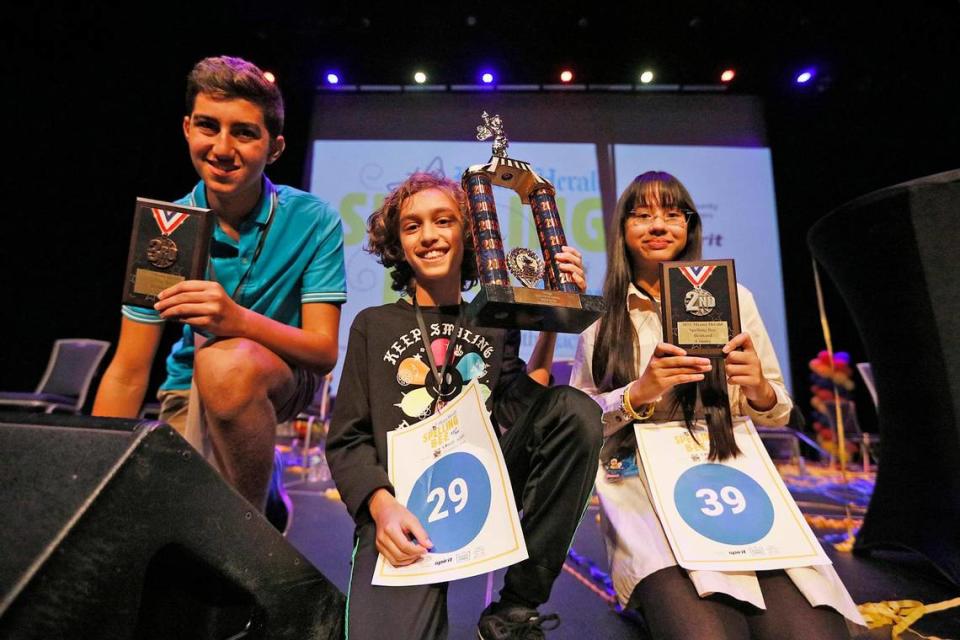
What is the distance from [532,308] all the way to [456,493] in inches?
12.6

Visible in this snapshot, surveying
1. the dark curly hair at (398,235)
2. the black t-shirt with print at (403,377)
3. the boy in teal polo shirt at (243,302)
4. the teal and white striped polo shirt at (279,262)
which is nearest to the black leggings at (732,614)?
the black t-shirt with print at (403,377)

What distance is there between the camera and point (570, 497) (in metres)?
0.84

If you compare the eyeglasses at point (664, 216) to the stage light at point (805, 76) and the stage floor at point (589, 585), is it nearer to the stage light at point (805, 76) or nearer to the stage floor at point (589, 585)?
the stage floor at point (589, 585)

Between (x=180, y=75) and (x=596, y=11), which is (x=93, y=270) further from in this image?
(x=596, y=11)

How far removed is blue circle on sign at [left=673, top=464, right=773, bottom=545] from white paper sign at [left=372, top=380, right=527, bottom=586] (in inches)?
13.7

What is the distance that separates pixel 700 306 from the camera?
91 cm

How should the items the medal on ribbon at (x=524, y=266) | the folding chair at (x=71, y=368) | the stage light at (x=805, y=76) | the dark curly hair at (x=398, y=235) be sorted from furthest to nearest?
1. the stage light at (x=805, y=76)
2. the folding chair at (x=71, y=368)
3. the dark curly hair at (x=398, y=235)
4. the medal on ribbon at (x=524, y=266)

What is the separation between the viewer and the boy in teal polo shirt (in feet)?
3.40

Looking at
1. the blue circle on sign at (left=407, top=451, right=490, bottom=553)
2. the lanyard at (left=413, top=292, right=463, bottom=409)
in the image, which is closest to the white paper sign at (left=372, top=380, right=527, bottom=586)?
the blue circle on sign at (left=407, top=451, right=490, bottom=553)

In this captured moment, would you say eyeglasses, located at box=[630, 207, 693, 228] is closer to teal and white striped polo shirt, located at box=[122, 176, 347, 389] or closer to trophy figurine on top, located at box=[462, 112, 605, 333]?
trophy figurine on top, located at box=[462, 112, 605, 333]

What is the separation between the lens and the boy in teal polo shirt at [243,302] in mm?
1037

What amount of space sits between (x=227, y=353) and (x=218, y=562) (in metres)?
0.55

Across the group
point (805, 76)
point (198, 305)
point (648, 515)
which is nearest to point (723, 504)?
point (648, 515)

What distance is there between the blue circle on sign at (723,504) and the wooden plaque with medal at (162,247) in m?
0.96
